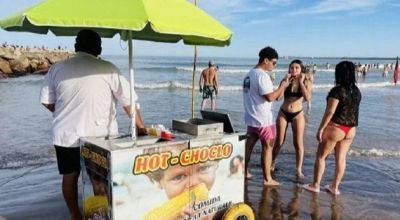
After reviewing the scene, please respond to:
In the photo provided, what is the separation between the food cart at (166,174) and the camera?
10.7ft

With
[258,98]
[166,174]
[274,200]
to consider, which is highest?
[258,98]

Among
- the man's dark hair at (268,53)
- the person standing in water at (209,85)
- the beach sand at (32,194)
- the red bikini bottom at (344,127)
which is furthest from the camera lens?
the person standing in water at (209,85)

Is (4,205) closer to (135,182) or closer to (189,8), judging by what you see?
(135,182)

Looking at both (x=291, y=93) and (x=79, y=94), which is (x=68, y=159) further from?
(x=291, y=93)

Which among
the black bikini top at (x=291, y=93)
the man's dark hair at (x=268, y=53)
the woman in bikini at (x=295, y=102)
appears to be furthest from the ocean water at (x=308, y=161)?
the man's dark hair at (x=268, y=53)

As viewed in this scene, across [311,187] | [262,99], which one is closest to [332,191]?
[311,187]

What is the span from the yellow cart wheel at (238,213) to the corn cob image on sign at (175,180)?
0.32 ft

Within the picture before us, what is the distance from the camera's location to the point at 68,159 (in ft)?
12.7

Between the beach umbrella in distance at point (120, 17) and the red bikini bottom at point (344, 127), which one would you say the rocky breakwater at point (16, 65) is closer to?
the red bikini bottom at point (344, 127)

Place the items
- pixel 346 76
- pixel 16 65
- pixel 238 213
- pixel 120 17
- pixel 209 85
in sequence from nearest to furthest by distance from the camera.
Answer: pixel 120 17 → pixel 238 213 → pixel 346 76 → pixel 209 85 → pixel 16 65

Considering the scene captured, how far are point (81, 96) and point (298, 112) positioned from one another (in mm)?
3539

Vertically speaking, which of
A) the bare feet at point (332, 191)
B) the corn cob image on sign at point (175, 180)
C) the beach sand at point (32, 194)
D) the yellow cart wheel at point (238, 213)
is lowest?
the beach sand at point (32, 194)

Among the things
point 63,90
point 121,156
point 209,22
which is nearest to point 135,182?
point 121,156

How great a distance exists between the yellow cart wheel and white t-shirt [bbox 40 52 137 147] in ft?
4.76
